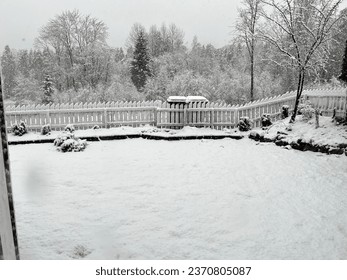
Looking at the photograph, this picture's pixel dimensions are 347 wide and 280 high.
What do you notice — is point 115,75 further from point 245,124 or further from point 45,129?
point 245,124

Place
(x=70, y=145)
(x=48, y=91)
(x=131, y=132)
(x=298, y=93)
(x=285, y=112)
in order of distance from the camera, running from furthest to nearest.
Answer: (x=48, y=91) → (x=285, y=112) → (x=298, y=93) → (x=131, y=132) → (x=70, y=145)

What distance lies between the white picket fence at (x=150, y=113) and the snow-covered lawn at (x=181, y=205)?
3541 mm

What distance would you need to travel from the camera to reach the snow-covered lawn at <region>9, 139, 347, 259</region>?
349cm

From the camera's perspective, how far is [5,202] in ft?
6.73

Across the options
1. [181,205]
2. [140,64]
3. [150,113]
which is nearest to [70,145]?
[150,113]

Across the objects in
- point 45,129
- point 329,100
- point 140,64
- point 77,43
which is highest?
point 77,43

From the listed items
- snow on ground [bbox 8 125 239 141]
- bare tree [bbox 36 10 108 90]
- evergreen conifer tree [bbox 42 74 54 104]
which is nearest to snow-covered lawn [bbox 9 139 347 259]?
snow on ground [bbox 8 125 239 141]

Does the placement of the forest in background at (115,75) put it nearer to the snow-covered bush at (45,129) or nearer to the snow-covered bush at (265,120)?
the snow-covered bush at (265,120)

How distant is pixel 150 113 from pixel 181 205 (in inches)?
304

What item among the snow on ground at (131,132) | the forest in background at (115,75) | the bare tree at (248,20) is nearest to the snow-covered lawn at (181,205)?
the snow on ground at (131,132)

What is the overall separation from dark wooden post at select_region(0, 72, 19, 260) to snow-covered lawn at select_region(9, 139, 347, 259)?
1.29m

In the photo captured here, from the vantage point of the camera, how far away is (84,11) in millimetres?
27156

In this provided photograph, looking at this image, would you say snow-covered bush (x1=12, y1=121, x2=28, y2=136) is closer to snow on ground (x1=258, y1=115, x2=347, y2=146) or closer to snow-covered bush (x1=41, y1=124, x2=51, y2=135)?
snow-covered bush (x1=41, y1=124, x2=51, y2=135)
